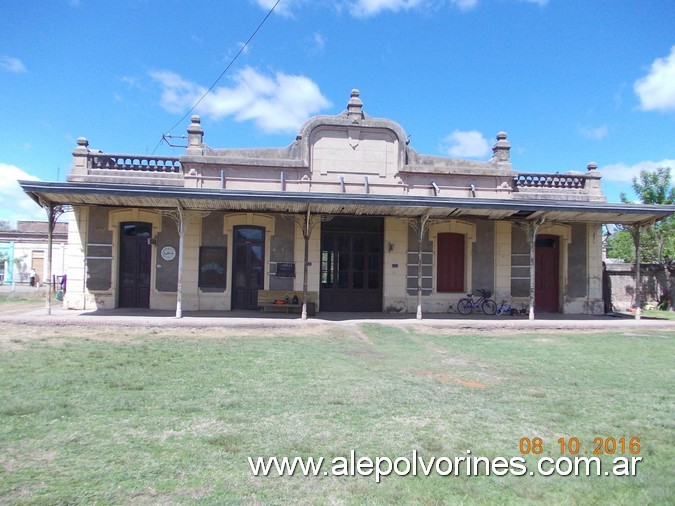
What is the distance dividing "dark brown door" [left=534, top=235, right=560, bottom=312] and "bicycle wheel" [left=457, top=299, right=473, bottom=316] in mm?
2481

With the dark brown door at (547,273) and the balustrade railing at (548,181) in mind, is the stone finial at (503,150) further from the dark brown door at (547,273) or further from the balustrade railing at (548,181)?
the dark brown door at (547,273)

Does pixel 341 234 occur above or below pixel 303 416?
above

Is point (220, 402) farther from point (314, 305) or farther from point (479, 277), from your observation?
point (479, 277)

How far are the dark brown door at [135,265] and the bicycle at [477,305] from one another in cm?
882

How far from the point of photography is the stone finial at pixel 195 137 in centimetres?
1296

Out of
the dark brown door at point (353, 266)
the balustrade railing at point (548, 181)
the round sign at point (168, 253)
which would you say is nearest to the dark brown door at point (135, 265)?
the round sign at point (168, 253)

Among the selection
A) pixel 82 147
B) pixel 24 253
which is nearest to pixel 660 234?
pixel 82 147

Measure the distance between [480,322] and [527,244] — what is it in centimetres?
370

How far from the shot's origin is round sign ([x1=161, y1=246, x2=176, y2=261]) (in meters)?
12.5

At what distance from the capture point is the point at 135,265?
1271 centimetres

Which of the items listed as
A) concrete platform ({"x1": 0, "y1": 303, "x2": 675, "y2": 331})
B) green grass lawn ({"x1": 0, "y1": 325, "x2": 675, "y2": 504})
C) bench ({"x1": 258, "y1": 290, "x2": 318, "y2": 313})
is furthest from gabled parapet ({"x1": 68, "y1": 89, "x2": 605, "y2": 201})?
green grass lawn ({"x1": 0, "y1": 325, "x2": 675, "y2": 504})

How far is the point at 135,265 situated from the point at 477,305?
9723mm

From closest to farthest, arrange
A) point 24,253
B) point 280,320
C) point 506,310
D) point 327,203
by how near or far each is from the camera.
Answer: point 327,203
point 280,320
point 506,310
point 24,253

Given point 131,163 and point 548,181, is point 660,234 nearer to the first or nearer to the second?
point 548,181
